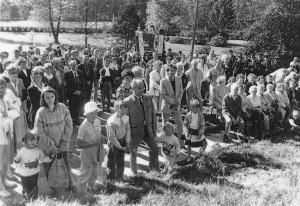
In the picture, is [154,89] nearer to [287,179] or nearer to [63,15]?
[287,179]

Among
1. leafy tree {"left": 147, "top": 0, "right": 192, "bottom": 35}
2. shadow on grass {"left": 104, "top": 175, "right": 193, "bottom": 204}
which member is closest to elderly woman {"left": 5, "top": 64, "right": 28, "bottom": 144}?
shadow on grass {"left": 104, "top": 175, "right": 193, "bottom": 204}

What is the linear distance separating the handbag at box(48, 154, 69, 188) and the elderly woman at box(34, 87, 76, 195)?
12 cm

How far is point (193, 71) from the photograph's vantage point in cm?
931

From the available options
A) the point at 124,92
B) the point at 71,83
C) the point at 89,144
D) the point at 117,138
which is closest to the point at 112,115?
the point at 117,138

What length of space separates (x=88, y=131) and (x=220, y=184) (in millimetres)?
2674

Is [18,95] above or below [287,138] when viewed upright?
above

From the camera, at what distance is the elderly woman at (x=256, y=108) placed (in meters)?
9.23

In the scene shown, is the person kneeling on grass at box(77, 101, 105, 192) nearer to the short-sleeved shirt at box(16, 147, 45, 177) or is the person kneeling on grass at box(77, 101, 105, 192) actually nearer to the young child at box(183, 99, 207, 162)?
the short-sleeved shirt at box(16, 147, 45, 177)

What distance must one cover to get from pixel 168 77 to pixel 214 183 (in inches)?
108

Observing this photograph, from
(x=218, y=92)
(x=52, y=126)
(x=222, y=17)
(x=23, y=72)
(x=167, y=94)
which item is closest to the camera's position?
(x=52, y=126)

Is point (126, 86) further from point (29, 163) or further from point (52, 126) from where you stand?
point (29, 163)

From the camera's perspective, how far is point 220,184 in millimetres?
6145

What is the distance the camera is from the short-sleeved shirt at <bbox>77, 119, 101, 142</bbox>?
5136mm

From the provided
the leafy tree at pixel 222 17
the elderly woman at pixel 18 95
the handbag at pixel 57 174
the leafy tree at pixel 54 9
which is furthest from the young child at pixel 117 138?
the leafy tree at pixel 222 17
